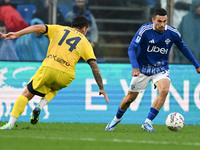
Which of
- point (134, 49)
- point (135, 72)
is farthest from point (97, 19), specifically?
point (135, 72)

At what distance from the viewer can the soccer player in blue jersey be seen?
29.4 ft

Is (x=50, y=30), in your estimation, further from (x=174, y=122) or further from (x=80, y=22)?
(x=174, y=122)

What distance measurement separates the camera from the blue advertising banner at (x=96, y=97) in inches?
464

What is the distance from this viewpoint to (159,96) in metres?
9.03

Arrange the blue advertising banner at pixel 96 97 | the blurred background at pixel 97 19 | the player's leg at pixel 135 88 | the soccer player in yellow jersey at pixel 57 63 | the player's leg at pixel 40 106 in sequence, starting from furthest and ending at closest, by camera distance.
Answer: the blurred background at pixel 97 19
the blue advertising banner at pixel 96 97
the player's leg at pixel 135 88
the soccer player in yellow jersey at pixel 57 63
the player's leg at pixel 40 106

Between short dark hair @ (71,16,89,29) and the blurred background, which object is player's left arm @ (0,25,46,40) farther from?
the blurred background

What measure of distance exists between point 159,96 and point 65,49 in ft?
6.19

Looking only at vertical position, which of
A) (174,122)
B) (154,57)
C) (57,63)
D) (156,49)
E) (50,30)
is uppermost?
(50,30)

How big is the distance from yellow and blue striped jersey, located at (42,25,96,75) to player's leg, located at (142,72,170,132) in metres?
1.38

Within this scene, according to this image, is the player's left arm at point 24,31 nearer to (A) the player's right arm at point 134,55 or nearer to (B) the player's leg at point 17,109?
(B) the player's leg at point 17,109

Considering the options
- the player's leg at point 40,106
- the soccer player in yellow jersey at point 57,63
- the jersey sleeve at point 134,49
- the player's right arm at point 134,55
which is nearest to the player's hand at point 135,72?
the player's right arm at point 134,55

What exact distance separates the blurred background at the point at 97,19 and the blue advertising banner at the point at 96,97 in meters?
0.72

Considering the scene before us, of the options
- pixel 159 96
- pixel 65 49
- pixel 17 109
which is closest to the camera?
pixel 17 109

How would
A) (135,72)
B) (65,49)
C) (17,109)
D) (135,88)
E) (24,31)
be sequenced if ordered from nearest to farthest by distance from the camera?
(24,31) → (17,109) → (65,49) → (135,72) → (135,88)
